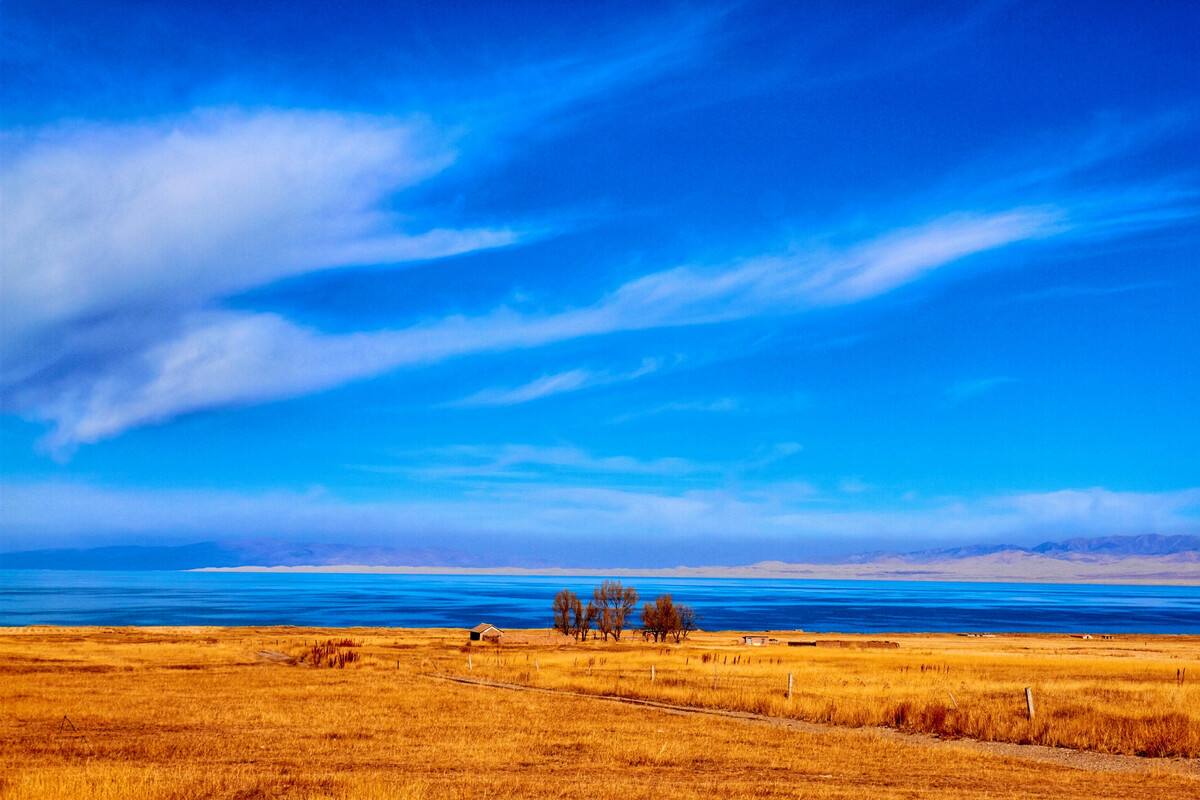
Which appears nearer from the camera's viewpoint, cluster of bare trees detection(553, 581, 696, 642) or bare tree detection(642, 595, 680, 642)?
bare tree detection(642, 595, 680, 642)

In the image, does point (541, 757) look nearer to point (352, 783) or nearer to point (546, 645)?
point (352, 783)

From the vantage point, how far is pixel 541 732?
Answer: 1041 inches

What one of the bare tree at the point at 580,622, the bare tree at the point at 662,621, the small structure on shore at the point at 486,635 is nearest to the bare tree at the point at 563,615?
the bare tree at the point at 580,622

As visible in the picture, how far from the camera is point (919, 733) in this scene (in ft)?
91.3

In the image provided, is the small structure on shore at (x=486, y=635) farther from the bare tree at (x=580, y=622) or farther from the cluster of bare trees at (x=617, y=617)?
the bare tree at (x=580, y=622)

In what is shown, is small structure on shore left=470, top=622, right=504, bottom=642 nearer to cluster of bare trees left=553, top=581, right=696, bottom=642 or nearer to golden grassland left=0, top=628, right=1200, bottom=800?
cluster of bare trees left=553, top=581, right=696, bottom=642

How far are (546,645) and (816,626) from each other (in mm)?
78080

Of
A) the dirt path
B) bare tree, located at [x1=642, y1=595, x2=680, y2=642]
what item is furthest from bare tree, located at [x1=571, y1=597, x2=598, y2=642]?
the dirt path

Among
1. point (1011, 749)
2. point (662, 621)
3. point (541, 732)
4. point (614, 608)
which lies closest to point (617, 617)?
point (614, 608)

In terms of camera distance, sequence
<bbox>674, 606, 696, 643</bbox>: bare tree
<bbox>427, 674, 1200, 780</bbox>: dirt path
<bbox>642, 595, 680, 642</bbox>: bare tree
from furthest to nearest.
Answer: <bbox>674, 606, 696, 643</bbox>: bare tree, <bbox>642, 595, 680, 642</bbox>: bare tree, <bbox>427, 674, 1200, 780</bbox>: dirt path

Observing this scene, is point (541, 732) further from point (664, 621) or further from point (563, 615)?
point (563, 615)

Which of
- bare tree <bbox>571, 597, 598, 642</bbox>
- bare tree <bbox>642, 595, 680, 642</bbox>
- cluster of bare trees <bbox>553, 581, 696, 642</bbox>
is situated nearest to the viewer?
bare tree <bbox>642, 595, 680, 642</bbox>

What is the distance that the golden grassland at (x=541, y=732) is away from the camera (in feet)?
60.1

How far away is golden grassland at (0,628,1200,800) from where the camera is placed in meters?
18.3
